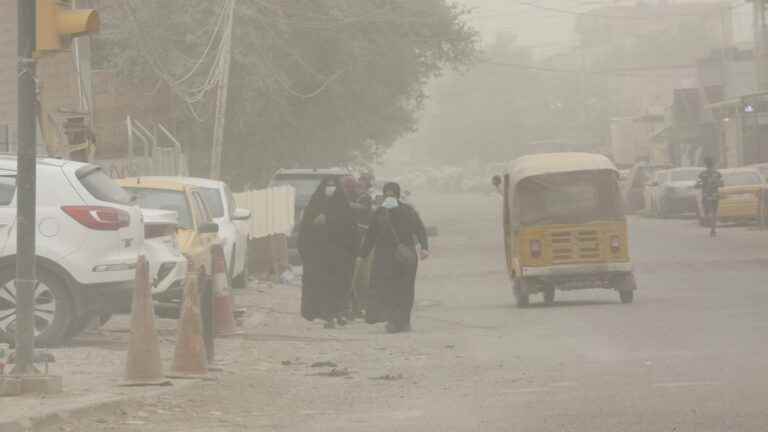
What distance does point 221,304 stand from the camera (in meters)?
18.2

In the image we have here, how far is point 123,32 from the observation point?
4425cm

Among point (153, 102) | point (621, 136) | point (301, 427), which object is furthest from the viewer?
point (621, 136)

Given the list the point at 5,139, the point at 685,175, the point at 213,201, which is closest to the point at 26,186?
the point at 213,201

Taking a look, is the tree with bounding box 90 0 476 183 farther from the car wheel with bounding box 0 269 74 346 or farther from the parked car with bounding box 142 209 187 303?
the car wheel with bounding box 0 269 74 346

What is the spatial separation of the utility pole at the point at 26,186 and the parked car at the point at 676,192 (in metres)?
39.6

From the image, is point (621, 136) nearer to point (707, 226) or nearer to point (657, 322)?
point (707, 226)

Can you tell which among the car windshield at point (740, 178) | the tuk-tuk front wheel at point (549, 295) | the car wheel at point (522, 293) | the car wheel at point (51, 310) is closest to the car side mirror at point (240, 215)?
the car wheel at point (522, 293)

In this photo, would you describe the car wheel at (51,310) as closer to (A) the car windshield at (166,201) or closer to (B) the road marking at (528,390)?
(B) the road marking at (528,390)

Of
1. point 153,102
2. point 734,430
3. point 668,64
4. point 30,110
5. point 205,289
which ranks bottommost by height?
point 734,430

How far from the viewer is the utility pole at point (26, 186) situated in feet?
38.6

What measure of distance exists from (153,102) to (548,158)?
2242cm

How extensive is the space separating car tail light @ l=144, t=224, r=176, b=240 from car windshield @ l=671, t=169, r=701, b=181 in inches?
1381

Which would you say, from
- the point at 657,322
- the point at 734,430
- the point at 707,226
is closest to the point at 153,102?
the point at 707,226

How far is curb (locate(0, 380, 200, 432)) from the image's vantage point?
10016 millimetres
